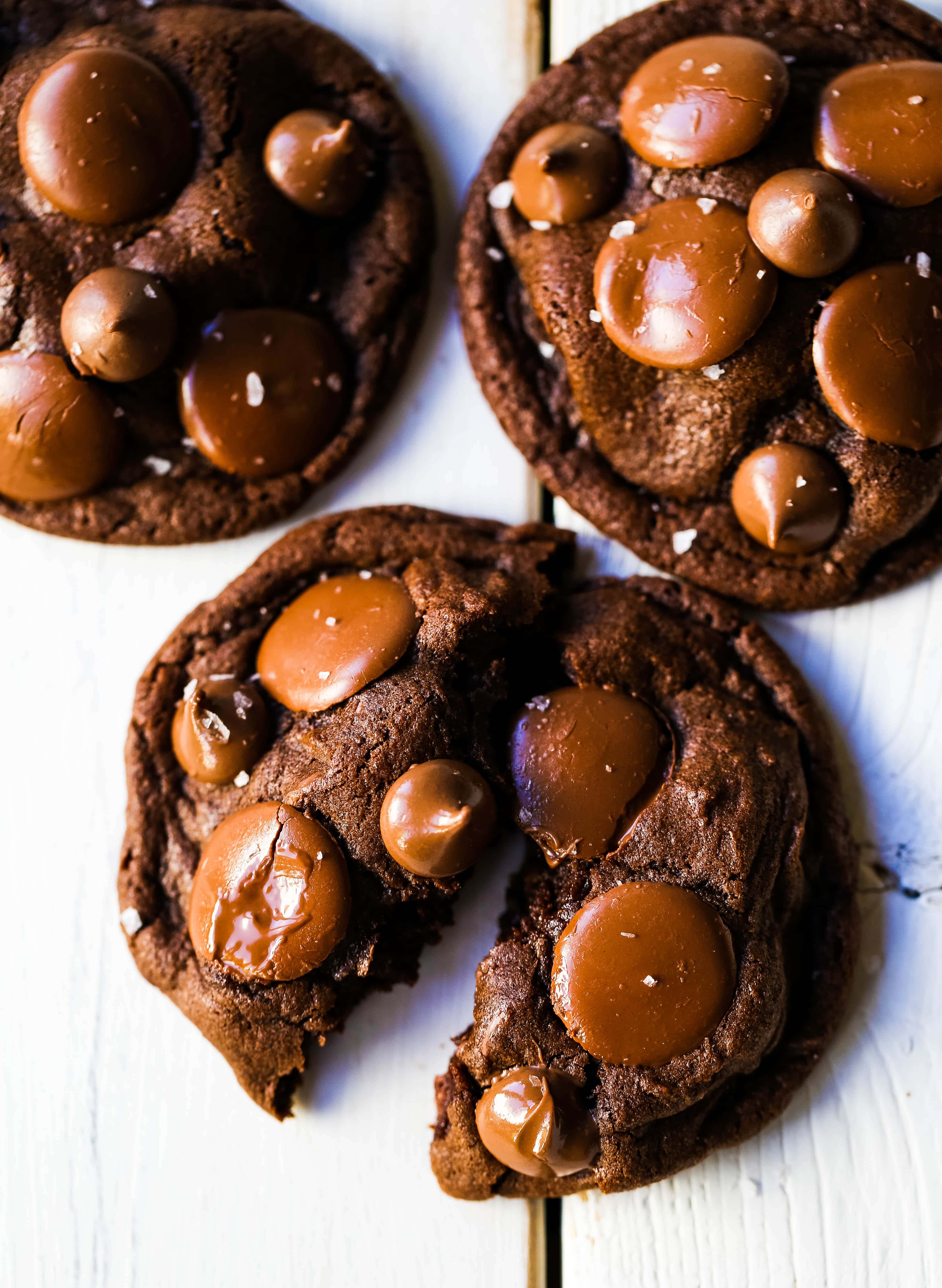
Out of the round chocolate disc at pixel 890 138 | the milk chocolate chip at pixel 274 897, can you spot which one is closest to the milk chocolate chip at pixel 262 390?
the milk chocolate chip at pixel 274 897

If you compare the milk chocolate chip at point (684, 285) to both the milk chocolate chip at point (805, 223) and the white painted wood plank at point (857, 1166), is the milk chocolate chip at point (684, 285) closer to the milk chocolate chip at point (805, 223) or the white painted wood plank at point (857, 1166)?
the milk chocolate chip at point (805, 223)

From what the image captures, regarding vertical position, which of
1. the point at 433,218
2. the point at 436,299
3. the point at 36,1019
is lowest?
the point at 36,1019

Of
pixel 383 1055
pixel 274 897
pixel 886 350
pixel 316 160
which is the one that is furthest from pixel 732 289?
pixel 383 1055

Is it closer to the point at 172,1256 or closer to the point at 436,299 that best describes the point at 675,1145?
the point at 172,1256

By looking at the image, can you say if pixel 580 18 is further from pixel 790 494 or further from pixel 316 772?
pixel 316 772

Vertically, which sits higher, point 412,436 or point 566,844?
point 412,436

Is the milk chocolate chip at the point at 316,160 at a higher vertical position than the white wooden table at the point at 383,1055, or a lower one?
higher

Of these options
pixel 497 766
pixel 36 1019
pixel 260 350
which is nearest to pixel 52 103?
pixel 260 350
